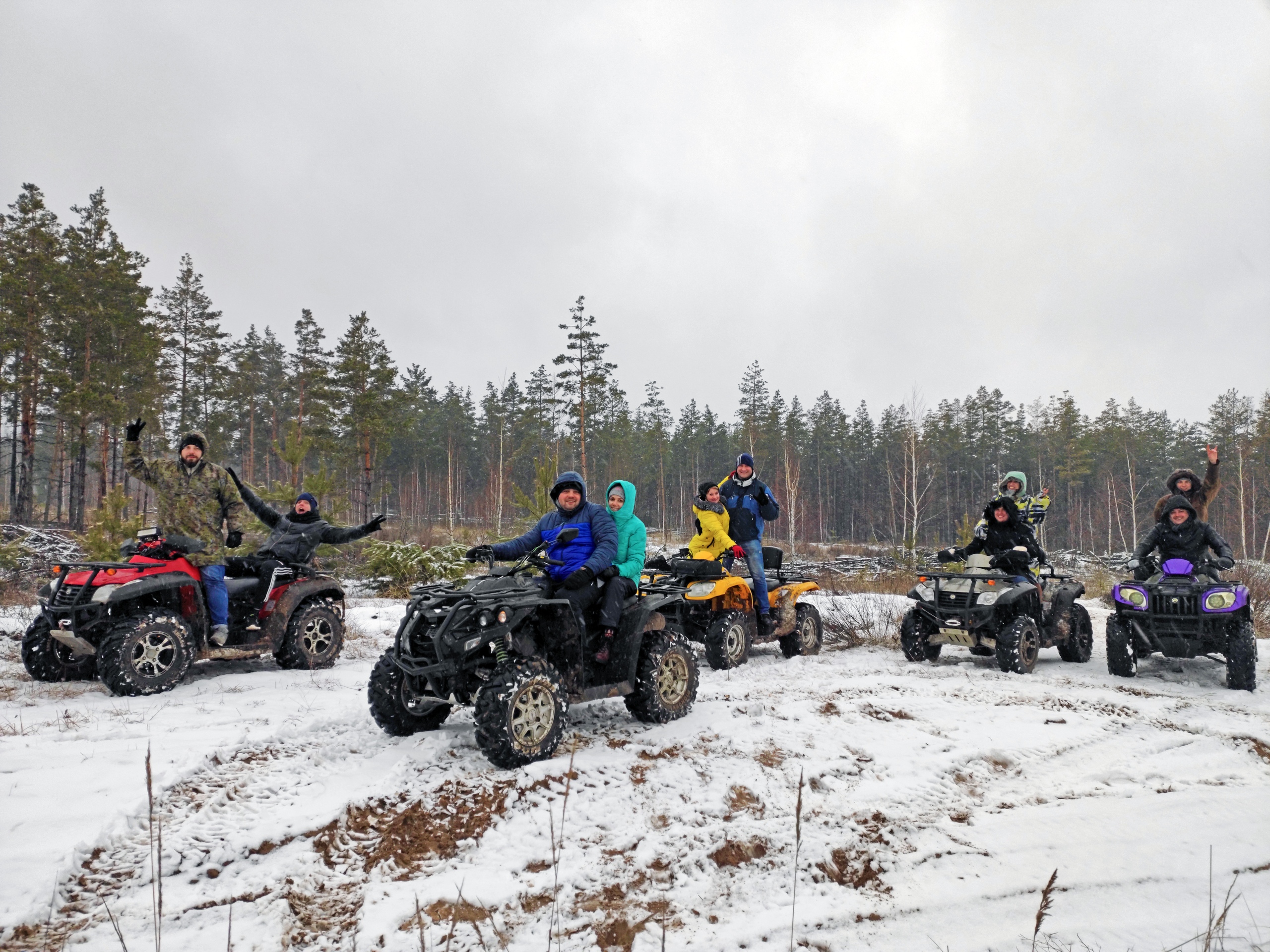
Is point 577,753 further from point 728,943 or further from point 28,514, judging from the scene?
point 28,514

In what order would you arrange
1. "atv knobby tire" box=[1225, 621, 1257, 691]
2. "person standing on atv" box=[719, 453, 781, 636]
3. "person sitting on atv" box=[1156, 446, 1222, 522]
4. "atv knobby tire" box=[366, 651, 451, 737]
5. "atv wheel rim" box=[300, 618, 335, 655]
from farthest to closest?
1. "person standing on atv" box=[719, 453, 781, 636]
2. "person sitting on atv" box=[1156, 446, 1222, 522]
3. "atv wheel rim" box=[300, 618, 335, 655]
4. "atv knobby tire" box=[1225, 621, 1257, 691]
5. "atv knobby tire" box=[366, 651, 451, 737]

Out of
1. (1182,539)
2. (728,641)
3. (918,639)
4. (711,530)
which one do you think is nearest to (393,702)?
(728,641)

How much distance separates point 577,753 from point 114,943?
249 centimetres

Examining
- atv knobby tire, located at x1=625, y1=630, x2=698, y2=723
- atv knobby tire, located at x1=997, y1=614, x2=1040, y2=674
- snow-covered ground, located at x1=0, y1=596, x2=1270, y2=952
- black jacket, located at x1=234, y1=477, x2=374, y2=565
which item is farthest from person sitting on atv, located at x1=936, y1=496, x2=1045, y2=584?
black jacket, located at x1=234, y1=477, x2=374, y2=565

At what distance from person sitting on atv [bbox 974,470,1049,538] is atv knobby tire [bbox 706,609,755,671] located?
362cm

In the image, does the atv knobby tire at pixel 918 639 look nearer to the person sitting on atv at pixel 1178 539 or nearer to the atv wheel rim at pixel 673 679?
the person sitting on atv at pixel 1178 539

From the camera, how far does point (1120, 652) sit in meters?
7.88

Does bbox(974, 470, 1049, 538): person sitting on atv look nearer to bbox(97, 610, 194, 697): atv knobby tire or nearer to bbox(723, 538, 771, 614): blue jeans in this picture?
bbox(723, 538, 771, 614): blue jeans

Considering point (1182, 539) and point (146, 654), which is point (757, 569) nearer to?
point (1182, 539)

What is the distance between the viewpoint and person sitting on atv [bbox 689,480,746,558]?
8.86 metres

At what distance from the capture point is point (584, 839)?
11.4 feet

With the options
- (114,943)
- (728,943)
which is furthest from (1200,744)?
(114,943)

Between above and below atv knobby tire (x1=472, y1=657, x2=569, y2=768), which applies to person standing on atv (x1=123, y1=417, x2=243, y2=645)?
above

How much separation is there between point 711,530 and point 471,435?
5046 centimetres
